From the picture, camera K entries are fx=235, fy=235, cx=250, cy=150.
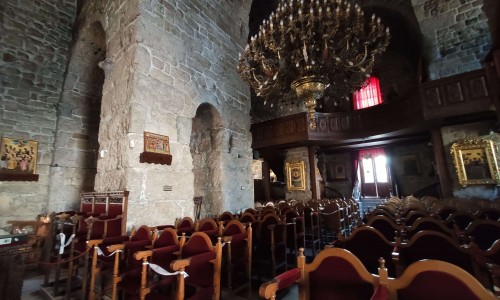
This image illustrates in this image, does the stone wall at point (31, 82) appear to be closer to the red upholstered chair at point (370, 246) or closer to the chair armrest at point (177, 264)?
the chair armrest at point (177, 264)

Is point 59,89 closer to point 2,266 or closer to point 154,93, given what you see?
point 154,93

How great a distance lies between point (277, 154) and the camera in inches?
435

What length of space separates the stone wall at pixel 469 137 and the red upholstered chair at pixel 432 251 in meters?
6.71

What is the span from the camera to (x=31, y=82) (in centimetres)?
552

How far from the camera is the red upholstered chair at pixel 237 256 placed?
9.37ft

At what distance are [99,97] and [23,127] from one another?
5.79 feet

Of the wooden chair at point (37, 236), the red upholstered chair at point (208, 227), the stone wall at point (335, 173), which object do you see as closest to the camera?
the red upholstered chair at point (208, 227)

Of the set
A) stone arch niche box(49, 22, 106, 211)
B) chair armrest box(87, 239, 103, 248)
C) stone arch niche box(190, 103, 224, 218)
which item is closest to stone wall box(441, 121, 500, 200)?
stone arch niche box(190, 103, 224, 218)

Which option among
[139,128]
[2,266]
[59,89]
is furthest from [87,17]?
[2,266]

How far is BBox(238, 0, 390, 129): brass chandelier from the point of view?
4.07m

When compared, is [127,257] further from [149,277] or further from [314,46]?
[314,46]

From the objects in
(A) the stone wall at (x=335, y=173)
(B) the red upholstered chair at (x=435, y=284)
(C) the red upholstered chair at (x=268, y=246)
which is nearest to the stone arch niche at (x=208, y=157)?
(C) the red upholstered chair at (x=268, y=246)

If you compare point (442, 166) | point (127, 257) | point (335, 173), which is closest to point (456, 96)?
point (442, 166)

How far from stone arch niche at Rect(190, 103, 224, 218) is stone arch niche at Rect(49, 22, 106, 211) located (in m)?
2.73
